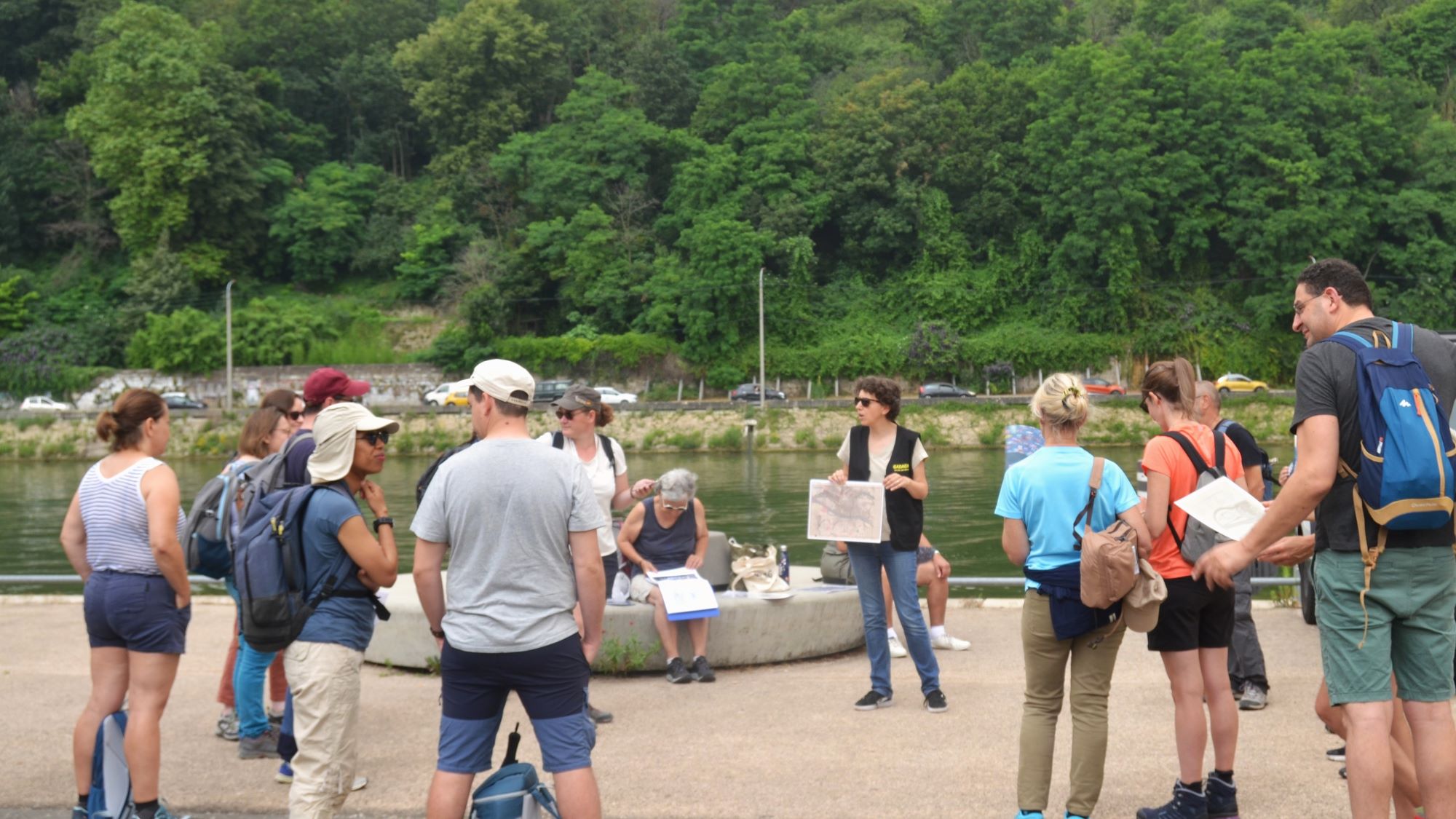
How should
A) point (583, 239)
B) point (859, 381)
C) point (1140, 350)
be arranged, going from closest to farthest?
point (859, 381), point (1140, 350), point (583, 239)

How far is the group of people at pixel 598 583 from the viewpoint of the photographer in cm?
404

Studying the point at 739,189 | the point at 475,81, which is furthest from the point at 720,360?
the point at 475,81

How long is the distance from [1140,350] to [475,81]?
43724 mm

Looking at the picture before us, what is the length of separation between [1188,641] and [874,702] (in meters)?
2.28

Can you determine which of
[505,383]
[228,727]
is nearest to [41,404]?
[228,727]

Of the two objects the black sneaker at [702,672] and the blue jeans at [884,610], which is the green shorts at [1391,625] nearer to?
the blue jeans at [884,610]

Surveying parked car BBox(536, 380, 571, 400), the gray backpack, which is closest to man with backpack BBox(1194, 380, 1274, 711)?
the gray backpack

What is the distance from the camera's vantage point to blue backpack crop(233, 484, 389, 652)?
4551 millimetres

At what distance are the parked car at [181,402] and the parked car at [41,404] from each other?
4478mm

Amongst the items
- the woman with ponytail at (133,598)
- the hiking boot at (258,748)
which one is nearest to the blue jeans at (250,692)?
the hiking boot at (258,748)

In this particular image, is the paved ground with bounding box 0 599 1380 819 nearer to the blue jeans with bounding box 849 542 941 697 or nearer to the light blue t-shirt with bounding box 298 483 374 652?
the blue jeans with bounding box 849 542 941 697

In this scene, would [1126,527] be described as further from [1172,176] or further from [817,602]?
[1172,176]

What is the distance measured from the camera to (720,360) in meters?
62.0

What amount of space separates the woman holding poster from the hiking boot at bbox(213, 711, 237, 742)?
3.29 metres
